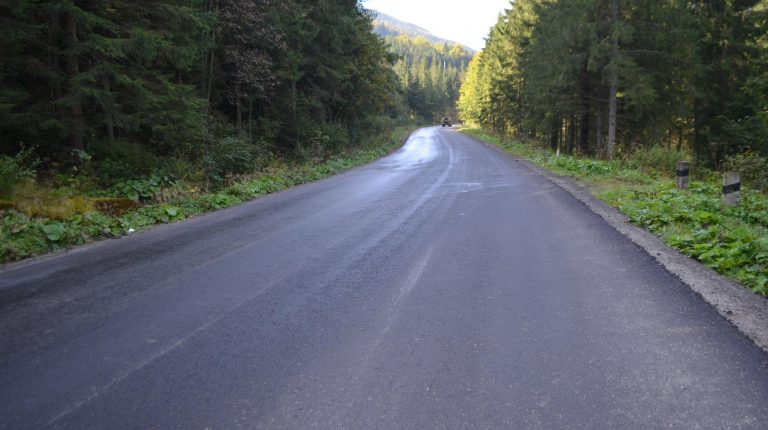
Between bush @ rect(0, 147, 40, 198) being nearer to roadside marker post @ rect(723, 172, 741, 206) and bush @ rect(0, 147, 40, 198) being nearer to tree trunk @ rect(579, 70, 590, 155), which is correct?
roadside marker post @ rect(723, 172, 741, 206)

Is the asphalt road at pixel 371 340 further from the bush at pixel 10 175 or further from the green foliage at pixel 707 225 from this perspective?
the bush at pixel 10 175

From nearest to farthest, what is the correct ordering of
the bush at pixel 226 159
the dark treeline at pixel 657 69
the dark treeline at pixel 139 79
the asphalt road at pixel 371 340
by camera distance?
the asphalt road at pixel 371 340
the dark treeline at pixel 139 79
the bush at pixel 226 159
the dark treeline at pixel 657 69

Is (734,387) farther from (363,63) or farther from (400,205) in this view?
(363,63)

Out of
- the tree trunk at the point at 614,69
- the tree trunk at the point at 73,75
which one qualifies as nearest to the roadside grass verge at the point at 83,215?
the tree trunk at the point at 73,75

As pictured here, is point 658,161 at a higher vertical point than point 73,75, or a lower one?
lower

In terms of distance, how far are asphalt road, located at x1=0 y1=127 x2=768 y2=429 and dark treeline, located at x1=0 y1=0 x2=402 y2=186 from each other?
5271 mm

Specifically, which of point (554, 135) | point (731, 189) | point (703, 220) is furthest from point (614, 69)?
point (554, 135)

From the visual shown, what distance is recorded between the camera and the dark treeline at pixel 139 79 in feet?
31.9

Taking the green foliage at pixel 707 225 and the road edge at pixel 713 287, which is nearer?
the road edge at pixel 713 287

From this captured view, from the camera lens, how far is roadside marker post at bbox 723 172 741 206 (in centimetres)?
812

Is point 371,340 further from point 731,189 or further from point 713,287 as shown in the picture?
point 731,189

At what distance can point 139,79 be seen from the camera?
10.8m

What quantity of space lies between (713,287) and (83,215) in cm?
921

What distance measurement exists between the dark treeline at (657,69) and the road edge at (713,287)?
1383cm
